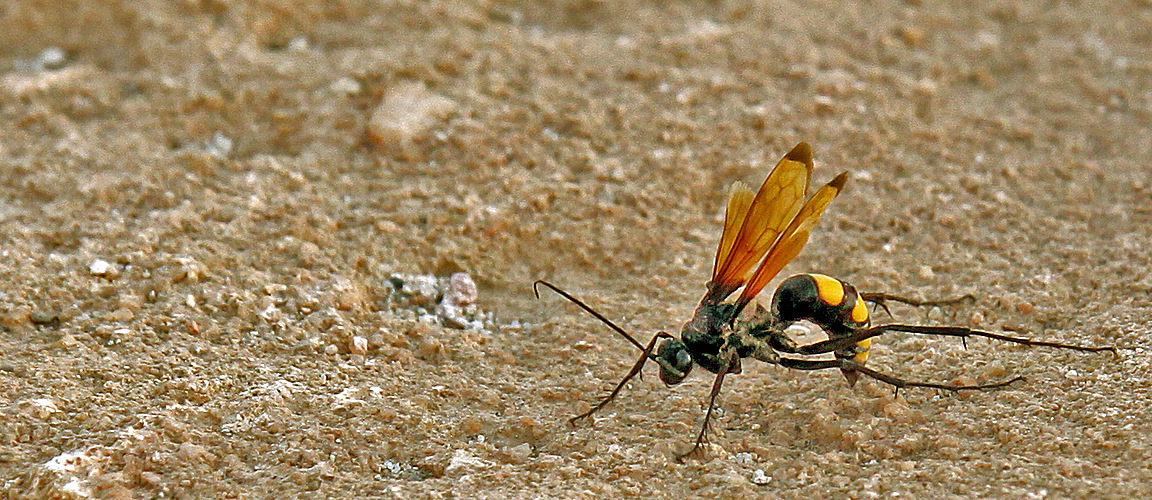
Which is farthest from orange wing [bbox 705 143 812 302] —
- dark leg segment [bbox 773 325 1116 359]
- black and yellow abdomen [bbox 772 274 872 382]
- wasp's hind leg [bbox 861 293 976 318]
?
wasp's hind leg [bbox 861 293 976 318]

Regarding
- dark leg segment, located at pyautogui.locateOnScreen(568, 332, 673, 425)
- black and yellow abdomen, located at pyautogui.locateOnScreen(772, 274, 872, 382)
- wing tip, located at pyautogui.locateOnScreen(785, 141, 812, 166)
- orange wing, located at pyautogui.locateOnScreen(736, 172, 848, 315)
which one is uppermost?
wing tip, located at pyautogui.locateOnScreen(785, 141, 812, 166)

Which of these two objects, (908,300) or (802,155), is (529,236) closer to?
(802,155)

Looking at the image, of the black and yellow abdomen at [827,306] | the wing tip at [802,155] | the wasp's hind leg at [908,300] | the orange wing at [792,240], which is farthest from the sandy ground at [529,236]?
the wing tip at [802,155]

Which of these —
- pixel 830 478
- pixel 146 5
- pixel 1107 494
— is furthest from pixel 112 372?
pixel 1107 494

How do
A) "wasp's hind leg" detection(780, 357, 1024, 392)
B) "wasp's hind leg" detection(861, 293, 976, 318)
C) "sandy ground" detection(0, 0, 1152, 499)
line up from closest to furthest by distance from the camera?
1. "sandy ground" detection(0, 0, 1152, 499)
2. "wasp's hind leg" detection(780, 357, 1024, 392)
3. "wasp's hind leg" detection(861, 293, 976, 318)

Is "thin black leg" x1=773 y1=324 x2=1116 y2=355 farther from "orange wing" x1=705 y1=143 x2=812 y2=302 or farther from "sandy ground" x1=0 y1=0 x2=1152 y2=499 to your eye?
"orange wing" x1=705 y1=143 x2=812 y2=302

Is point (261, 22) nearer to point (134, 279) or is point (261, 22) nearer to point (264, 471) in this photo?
point (134, 279)

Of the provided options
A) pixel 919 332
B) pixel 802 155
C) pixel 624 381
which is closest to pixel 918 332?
pixel 919 332
